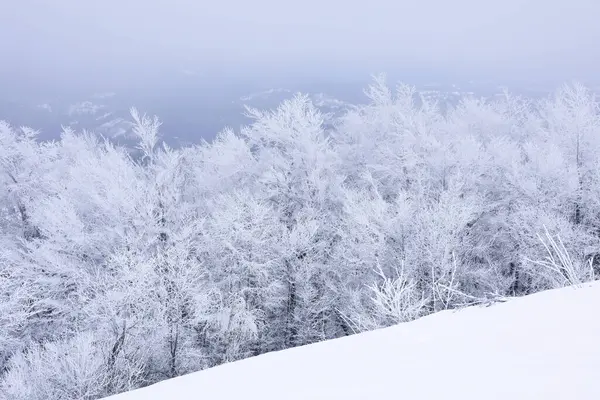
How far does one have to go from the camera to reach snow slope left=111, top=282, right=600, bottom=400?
2.16 meters

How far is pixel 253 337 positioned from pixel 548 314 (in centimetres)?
1349

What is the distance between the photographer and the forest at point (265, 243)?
41.7 ft

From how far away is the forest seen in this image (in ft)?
41.7

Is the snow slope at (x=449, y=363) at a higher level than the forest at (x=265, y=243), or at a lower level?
higher

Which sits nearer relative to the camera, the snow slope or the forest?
the snow slope

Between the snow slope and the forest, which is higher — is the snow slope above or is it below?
above

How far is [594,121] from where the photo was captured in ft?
58.3

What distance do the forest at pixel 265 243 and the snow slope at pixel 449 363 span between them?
909 centimetres

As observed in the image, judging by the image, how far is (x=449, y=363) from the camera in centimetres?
259

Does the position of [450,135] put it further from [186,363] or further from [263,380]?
[263,380]

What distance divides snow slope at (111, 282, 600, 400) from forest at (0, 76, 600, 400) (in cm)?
909

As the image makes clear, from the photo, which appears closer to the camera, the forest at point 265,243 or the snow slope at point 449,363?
the snow slope at point 449,363

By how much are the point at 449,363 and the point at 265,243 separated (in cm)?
1421

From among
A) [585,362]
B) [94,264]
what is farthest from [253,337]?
[585,362]
